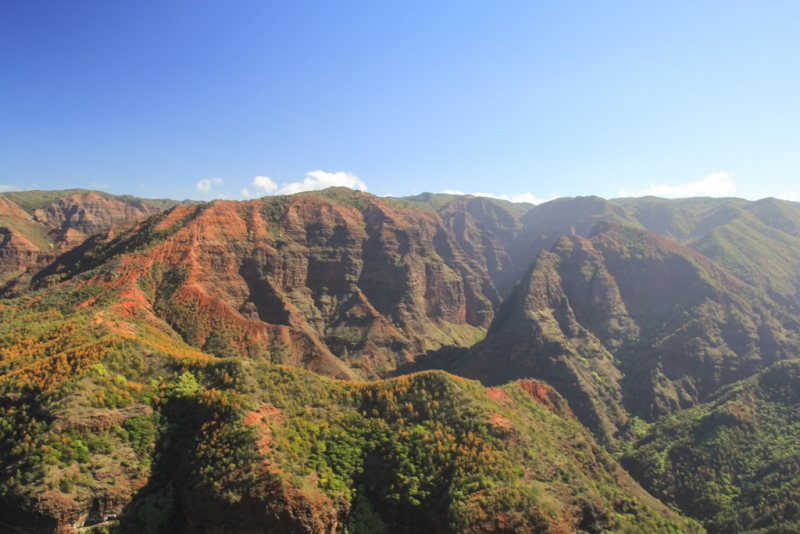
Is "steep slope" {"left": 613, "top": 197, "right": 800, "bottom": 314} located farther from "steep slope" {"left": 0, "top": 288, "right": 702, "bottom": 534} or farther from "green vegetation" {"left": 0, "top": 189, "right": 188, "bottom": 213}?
"green vegetation" {"left": 0, "top": 189, "right": 188, "bottom": 213}

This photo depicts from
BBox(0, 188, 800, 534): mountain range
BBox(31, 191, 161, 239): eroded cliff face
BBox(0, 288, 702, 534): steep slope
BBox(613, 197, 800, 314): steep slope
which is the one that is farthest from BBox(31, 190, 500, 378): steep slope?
BBox(31, 191, 161, 239): eroded cliff face

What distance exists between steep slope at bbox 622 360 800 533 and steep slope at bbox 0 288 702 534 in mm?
12920

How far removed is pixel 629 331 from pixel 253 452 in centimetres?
7935

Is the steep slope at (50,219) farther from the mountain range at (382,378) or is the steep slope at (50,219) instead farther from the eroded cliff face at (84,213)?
the mountain range at (382,378)

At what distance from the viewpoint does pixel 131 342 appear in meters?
37.0

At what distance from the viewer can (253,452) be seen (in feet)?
94.1

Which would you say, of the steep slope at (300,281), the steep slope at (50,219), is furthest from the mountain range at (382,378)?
the steep slope at (50,219)

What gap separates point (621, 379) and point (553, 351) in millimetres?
16409

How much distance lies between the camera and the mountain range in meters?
28.2

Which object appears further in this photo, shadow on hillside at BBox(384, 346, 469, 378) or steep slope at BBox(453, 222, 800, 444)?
shadow on hillside at BBox(384, 346, 469, 378)

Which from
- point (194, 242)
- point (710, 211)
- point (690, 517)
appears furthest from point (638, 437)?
point (710, 211)

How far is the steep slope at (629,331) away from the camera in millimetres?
70875

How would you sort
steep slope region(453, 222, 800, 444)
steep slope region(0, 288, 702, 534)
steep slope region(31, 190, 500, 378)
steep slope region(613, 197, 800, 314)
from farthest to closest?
steep slope region(613, 197, 800, 314) < steep slope region(453, 222, 800, 444) < steep slope region(31, 190, 500, 378) < steep slope region(0, 288, 702, 534)

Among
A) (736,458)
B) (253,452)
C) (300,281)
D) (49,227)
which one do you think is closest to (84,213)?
(49,227)
